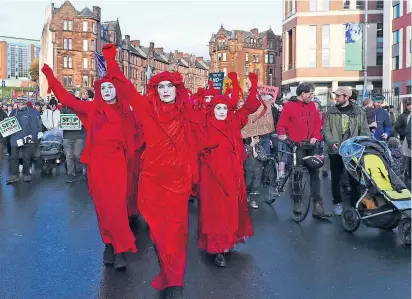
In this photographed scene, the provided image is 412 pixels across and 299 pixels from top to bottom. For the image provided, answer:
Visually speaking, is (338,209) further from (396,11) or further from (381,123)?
(396,11)

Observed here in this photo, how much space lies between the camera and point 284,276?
5898 mm

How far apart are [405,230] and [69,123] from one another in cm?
880

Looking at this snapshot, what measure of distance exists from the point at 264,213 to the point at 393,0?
4478cm

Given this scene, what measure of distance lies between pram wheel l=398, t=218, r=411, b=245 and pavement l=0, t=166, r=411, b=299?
0.10m

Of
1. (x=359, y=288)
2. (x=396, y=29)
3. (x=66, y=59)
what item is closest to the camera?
(x=359, y=288)

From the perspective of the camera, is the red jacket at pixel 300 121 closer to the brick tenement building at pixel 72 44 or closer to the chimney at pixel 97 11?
the brick tenement building at pixel 72 44

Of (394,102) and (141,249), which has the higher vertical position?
(394,102)

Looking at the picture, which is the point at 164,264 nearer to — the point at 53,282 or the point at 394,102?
the point at 53,282

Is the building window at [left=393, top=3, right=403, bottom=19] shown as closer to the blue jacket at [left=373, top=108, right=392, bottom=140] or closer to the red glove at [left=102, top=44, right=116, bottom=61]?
the blue jacket at [left=373, top=108, right=392, bottom=140]

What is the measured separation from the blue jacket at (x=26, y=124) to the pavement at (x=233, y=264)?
4751 mm

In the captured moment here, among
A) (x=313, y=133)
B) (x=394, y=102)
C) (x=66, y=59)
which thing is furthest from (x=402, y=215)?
(x=66, y=59)

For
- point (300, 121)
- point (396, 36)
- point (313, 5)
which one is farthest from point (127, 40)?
point (300, 121)

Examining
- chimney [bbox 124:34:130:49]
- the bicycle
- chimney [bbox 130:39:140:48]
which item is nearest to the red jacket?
the bicycle

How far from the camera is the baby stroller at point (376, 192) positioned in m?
7.29
